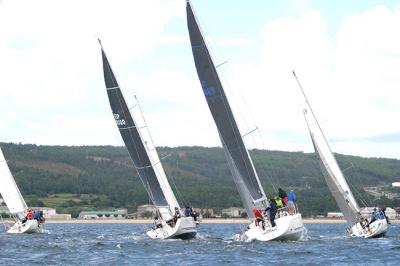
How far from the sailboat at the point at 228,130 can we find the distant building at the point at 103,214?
92.3 meters

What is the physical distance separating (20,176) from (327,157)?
119 meters

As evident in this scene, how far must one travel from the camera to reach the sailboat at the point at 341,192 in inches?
1834

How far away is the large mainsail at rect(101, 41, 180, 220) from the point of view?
49688 mm

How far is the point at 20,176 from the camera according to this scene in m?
162

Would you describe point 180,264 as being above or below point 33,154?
below

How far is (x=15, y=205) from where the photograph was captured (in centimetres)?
6247

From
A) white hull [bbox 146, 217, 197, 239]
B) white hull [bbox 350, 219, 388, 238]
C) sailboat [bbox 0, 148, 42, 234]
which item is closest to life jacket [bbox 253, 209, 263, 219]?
white hull [bbox 146, 217, 197, 239]

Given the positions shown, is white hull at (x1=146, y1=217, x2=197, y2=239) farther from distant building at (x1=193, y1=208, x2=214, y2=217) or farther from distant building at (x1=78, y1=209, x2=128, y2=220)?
distant building at (x1=193, y1=208, x2=214, y2=217)

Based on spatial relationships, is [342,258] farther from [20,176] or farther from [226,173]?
[226,173]

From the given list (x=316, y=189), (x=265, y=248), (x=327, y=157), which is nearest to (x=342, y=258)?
(x=265, y=248)

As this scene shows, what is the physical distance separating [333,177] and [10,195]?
2399cm

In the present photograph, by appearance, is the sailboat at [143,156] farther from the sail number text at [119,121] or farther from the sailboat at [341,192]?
the sailboat at [341,192]

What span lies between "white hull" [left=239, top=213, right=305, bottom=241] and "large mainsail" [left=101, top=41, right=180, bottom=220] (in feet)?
27.8

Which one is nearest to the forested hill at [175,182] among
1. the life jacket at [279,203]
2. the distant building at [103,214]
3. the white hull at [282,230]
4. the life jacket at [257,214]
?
the distant building at [103,214]
